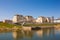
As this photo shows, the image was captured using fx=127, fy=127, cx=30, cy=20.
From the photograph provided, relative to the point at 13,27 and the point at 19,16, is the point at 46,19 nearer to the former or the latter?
the point at 19,16

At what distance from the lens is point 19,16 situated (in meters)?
149

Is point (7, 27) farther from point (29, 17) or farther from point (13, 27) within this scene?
point (29, 17)

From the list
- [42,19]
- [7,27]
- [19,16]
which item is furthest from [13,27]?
[19,16]

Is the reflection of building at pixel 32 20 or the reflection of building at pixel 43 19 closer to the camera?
the reflection of building at pixel 43 19

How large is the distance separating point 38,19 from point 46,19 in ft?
29.5

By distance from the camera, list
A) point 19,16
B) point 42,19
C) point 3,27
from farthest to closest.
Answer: point 19,16
point 42,19
point 3,27

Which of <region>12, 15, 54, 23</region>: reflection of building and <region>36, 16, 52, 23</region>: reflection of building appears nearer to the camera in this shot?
<region>36, 16, 52, 23</region>: reflection of building

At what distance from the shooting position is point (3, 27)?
5544 centimetres

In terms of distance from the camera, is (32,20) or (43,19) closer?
(43,19)

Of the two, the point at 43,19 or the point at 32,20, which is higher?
the point at 43,19

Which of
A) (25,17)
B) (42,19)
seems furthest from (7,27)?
(25,17)

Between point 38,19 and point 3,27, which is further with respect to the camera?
point 38,19

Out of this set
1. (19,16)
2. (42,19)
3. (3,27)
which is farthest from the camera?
(19,16)

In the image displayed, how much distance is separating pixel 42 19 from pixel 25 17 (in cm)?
2636
